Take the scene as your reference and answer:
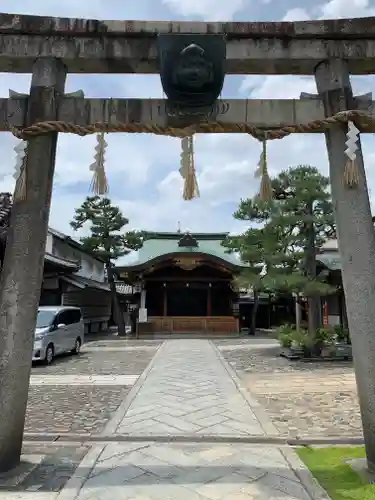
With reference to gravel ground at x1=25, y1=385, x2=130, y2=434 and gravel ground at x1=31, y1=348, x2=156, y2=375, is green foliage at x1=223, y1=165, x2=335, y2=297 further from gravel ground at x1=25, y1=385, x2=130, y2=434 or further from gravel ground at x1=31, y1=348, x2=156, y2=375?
gravel ground at x1=25, y1=385, x2=130, y2=434

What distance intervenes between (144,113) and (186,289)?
25564 millimetres

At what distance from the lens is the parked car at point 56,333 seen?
14203 mm

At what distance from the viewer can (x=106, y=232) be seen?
91.3ft

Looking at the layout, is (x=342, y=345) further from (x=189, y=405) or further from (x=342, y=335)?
(x=189, y=405)

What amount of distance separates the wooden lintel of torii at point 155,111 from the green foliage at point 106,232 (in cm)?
2294

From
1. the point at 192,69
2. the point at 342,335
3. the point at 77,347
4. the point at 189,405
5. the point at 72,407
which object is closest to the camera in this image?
the point at 192,69

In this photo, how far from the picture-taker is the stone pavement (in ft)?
13.4

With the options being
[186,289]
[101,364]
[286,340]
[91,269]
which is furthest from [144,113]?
[91,269]

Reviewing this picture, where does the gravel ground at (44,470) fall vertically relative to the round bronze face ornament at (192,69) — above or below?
below

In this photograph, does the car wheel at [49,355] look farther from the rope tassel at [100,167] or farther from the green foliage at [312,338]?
the rope tassel at [100,167]

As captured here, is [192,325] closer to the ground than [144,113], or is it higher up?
closer to the ground

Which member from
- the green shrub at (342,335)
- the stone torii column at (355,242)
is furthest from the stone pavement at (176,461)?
the green shrub at (342,335)

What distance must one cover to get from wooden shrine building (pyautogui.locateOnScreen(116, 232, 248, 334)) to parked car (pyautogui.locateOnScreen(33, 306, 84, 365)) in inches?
381

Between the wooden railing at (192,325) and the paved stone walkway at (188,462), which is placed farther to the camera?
the wooden railing at (192,325)
